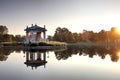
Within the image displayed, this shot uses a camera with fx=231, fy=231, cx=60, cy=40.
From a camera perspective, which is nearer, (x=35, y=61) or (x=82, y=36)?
(x=35, y=61)

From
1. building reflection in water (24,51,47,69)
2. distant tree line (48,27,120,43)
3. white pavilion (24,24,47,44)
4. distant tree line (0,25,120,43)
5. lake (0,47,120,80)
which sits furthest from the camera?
distant tree line (48,27,120,43)

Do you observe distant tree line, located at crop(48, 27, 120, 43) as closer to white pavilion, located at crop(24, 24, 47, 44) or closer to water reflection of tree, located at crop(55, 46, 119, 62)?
white pavilion, located at crop(24, 24, 47, 44)

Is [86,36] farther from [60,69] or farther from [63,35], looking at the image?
[60,69]

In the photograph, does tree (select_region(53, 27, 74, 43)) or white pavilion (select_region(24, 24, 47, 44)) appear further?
tree (select_region(53, 27, 74, 43))

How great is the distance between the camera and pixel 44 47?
4212 cm

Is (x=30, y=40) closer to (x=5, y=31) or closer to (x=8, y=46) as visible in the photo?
(x=8, y=46)

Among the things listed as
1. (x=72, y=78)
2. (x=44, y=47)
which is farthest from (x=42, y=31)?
(x=72, y=78)

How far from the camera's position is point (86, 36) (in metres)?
109

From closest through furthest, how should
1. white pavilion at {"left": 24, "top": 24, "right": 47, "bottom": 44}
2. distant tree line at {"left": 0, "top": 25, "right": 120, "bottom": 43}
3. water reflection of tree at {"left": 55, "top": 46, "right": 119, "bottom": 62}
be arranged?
water reflection of tree at {"left": 55, "top": 46, "right": 119, "bottom": 62} → white pavilion at {"left": 24, "top": 24, "right": 47, "bottom": 44} → distant tree line at {"left": 0, "top": 25, "right": 120, "bottom": 43}

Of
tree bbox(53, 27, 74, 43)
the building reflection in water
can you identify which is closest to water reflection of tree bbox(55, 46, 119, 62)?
the building reflection in water

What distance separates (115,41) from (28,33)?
61.5 metres

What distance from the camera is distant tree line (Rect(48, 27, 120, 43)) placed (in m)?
88.8

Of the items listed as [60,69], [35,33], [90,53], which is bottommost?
[60,69]

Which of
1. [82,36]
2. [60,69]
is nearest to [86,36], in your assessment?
[82,36]
